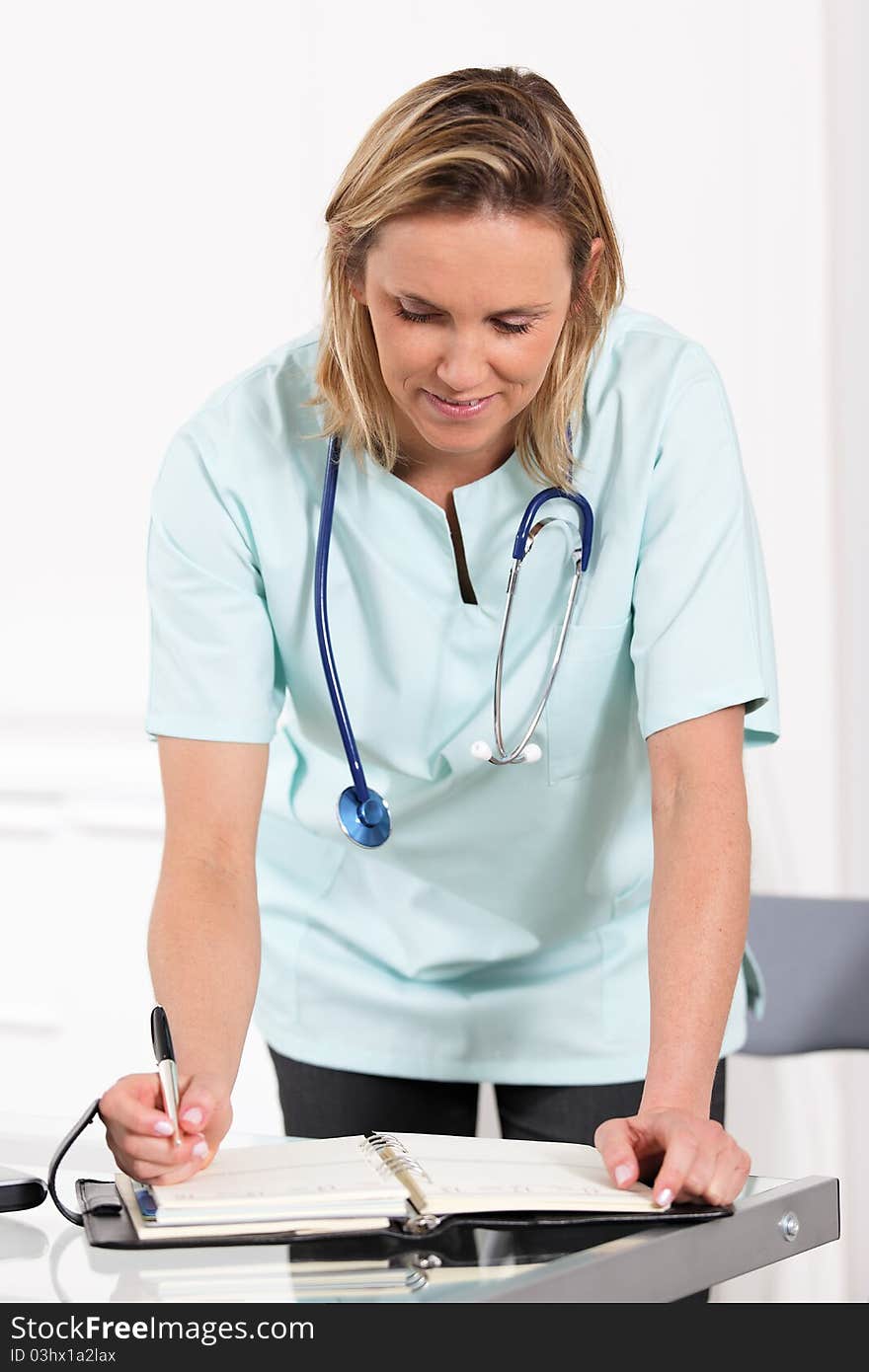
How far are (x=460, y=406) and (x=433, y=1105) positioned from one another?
2.22 feet

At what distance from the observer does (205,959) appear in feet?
4.11

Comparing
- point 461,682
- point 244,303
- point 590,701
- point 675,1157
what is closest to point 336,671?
point 461,682

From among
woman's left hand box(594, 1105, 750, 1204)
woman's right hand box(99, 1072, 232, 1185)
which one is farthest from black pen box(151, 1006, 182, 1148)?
woman's left hand box(594, 1105, 750, 1204)

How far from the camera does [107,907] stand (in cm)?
278

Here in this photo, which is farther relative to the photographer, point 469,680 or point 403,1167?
point 469,680

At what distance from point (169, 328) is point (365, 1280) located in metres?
2.10

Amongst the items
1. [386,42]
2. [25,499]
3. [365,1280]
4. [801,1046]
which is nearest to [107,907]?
[25,499]

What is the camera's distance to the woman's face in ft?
3.67

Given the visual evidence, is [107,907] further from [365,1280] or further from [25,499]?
[365,1280]

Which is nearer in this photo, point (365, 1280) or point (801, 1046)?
point (365, 1280)

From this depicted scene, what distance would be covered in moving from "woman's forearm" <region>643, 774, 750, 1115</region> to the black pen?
32cm

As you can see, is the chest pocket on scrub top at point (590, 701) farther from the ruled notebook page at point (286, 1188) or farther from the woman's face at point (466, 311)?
the ruled notebook page at point (286, 1188)

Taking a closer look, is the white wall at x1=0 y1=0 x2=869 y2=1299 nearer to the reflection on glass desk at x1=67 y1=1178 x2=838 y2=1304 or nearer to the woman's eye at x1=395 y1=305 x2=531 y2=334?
the woman's eye at x1=395 y1=305 x2=531 y2=334

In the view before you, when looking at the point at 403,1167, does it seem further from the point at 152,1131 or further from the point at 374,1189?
the point at 152,1131
